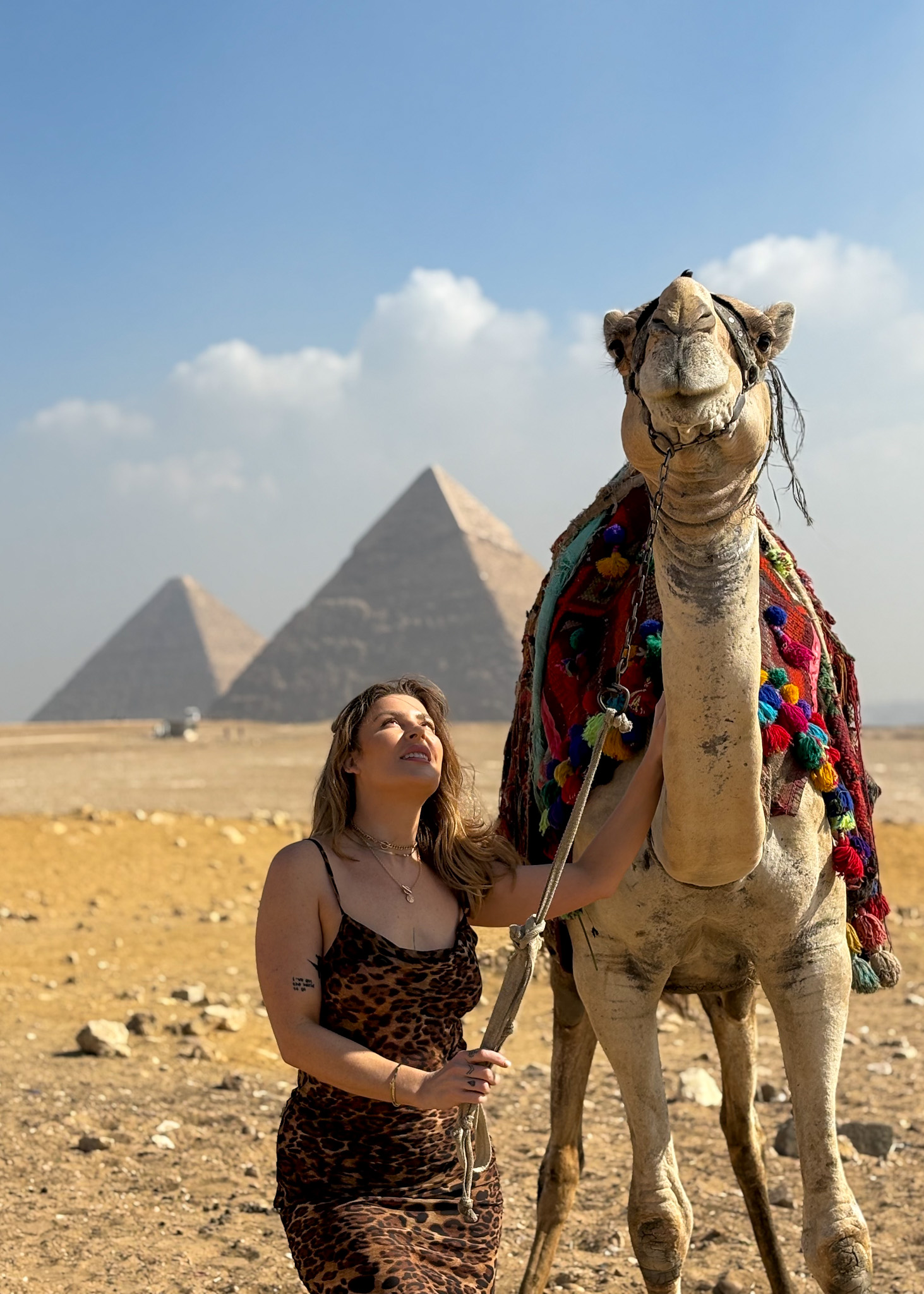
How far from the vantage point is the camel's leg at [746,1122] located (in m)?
4.14

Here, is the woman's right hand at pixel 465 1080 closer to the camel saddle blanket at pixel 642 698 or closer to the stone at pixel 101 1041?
the camel saddle blanket at pixel 642 698

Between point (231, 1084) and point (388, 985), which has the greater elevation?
point (388, 985)

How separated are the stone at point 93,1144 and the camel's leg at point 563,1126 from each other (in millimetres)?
2036

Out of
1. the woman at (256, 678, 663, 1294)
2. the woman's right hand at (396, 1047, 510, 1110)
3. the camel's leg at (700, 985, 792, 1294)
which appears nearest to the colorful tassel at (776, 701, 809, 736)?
the woman at (256, 678, 663, 1294)

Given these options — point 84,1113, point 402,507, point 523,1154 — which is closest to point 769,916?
point 523,1154

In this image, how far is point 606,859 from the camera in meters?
2.96

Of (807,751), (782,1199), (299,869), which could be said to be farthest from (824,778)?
(782,1199)

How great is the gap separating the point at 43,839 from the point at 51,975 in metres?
4.79

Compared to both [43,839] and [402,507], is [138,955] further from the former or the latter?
[402,507]

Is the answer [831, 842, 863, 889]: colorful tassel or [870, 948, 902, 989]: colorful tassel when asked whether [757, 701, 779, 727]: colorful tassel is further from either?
[870, 948, 902, 989]: colorful tassel

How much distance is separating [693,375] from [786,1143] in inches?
173

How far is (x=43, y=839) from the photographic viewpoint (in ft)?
43.9

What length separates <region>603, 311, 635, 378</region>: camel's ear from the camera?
8.21 ft

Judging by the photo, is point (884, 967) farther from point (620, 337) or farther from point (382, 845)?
point (620, 337)
